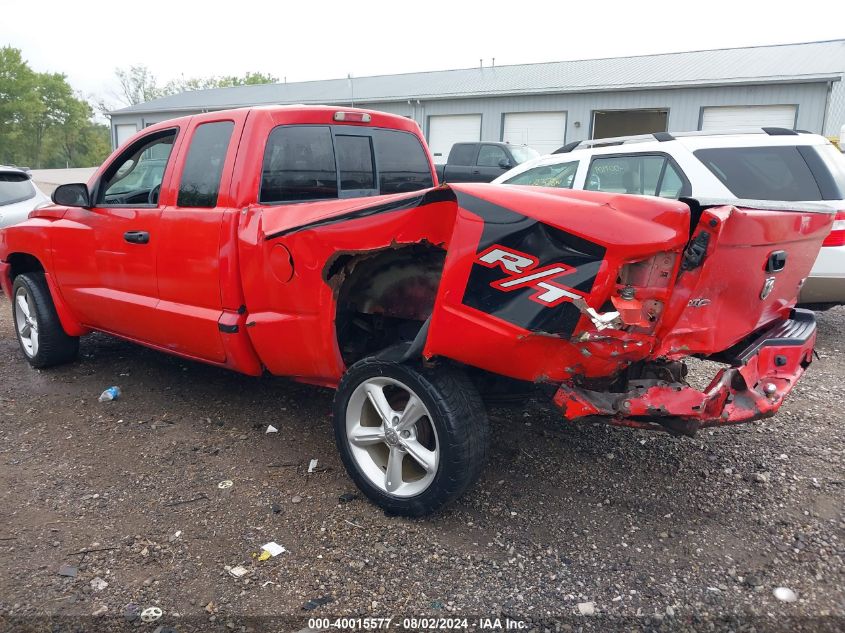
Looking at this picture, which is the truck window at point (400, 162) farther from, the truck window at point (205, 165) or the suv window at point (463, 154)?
the suv window at point (463, 154)

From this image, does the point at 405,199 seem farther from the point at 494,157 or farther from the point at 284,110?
the point at 494,157

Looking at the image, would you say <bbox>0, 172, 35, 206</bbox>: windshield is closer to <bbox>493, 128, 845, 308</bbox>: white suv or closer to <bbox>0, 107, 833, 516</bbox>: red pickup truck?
<bbox>0, 107, 833, 516</bbox>: red pickup truck

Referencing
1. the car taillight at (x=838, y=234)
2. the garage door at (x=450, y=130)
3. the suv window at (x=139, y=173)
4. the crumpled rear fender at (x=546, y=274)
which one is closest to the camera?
the crumpled rear fender at (x=546, y=274)

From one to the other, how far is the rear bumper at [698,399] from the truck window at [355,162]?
2.06 metres

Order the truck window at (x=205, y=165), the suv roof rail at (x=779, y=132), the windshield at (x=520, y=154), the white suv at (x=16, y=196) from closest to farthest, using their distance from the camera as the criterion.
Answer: the truck window at (x=205, y=165)
the suv roof rail at (x=779, y=132)
the white suv at (x=16, y=196)
the windshield at (x=520, y=154)

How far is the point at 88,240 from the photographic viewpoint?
461 cm

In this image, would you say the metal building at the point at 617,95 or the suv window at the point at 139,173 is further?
the metal building at the point at 617,95

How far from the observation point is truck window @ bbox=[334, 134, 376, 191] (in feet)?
13.2

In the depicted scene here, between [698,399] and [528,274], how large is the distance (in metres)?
0.85

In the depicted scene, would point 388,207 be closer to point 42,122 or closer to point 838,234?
point 838,234

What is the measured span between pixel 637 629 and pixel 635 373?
1024 mm

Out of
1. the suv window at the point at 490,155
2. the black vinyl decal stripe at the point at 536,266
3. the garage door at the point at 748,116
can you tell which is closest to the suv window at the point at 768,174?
the black vinyl decal stripe at the point at 536,266

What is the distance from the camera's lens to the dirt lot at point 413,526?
2.51 meters

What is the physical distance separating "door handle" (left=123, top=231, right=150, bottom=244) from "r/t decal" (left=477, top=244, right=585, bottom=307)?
2560mm
